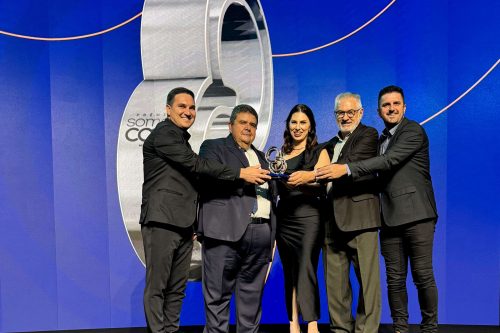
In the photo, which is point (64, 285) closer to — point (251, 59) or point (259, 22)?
point (251, 59)

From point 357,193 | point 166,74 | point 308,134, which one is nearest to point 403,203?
point 357,193

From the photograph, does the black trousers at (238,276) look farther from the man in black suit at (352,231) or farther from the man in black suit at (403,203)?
the man in black suit at (403,203)

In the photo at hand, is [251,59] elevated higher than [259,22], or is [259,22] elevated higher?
[259,22]

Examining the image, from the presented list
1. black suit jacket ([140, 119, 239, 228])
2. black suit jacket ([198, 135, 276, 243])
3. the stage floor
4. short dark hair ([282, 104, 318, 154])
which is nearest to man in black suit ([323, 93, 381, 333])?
short dark hair ([282, 104, 318, 154])

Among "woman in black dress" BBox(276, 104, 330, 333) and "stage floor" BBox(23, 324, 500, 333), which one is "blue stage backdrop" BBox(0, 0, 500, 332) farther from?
"woman in black dress" BBox(276, 104, 330, 333)

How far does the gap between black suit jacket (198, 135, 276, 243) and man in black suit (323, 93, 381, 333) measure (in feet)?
1.25

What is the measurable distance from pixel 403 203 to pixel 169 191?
1.30 meters

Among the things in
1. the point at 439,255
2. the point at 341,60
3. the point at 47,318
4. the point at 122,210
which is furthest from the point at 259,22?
the point at 47,318

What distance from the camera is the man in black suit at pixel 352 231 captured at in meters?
2.68

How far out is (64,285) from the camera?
3.57m

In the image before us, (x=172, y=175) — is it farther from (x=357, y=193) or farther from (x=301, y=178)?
(x=357, y=193)

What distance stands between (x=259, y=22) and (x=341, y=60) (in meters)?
0.71

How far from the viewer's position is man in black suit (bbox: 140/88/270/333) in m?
2.59

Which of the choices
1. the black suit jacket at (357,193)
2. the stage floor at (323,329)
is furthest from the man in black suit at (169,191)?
the stage floor at (323,329)
